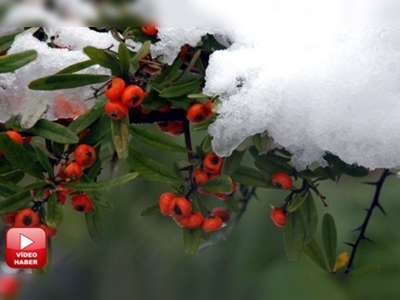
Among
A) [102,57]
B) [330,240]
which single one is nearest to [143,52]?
[102,57]

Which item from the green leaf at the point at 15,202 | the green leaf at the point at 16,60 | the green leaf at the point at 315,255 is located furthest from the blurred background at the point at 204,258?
the green leaf at the point at 16,60

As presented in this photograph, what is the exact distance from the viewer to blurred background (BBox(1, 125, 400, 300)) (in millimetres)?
767

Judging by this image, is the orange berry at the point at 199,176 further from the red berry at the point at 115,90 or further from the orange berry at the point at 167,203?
the red berry at the point at 115,90

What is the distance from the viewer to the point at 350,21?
0.75m

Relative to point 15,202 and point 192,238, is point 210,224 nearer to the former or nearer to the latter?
point 192,238

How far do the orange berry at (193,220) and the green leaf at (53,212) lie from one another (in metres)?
0.14

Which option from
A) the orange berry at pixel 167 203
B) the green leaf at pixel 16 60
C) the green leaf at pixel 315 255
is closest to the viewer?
the green leaf at pixel 16 60

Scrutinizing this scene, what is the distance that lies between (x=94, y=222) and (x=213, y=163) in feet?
0.57

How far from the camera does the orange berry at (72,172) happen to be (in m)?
0.69

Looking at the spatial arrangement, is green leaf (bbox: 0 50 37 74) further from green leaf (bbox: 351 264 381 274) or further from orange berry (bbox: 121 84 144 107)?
green leaf (bbox: 351 264 381 274)

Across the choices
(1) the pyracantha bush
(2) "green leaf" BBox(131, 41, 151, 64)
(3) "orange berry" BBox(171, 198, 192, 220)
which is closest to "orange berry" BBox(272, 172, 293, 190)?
(1) the pyracantha bush

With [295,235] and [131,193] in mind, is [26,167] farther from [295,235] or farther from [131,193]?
[131,193]

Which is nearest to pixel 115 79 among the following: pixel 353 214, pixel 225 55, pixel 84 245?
pixel 225 55

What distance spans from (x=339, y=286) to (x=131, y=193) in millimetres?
432
